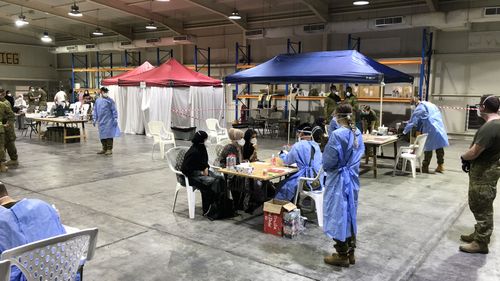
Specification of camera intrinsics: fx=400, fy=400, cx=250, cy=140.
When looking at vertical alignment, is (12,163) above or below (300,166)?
below

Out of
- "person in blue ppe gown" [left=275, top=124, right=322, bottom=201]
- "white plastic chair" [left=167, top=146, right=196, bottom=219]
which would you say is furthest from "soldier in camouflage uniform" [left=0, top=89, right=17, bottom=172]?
"person in blue ppe gown" [left=275, top=124, right=322, bottom=201]

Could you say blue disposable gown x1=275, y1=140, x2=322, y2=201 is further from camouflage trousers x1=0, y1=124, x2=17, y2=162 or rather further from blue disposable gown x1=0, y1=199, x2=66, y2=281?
camouflage trousers x1=0, y1=124, x2=17, y2=162

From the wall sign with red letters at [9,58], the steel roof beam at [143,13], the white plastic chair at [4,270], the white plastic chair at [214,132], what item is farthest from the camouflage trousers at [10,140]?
the wall sign with red letters at [9,58]

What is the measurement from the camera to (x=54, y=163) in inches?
337

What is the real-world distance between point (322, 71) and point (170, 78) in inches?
→ 259

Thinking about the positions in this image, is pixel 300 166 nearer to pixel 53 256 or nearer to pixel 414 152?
pixel 53 256

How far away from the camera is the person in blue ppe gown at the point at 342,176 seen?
3420 mm

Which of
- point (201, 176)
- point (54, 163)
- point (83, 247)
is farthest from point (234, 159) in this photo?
point (54, 163)

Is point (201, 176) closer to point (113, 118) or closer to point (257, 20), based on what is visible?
point (113, 118)

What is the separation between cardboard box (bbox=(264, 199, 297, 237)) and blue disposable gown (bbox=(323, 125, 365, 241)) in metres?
0.90

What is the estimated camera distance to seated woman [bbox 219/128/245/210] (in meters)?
5.01

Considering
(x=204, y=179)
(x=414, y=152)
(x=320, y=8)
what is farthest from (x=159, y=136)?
(x=320, y=8)

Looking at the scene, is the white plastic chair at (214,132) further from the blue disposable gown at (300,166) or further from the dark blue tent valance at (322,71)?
the blue disposable gown at (300,166)

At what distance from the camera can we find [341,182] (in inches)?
136
